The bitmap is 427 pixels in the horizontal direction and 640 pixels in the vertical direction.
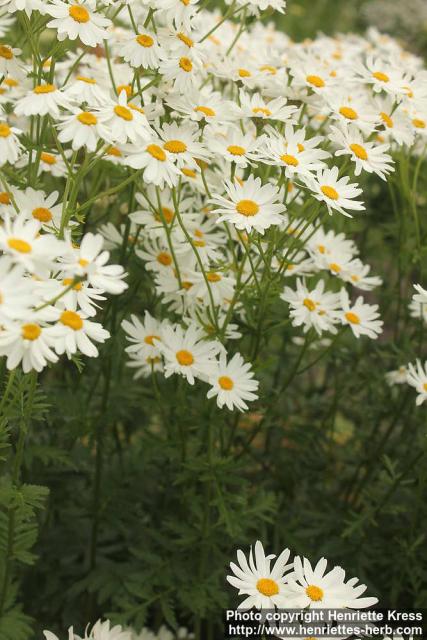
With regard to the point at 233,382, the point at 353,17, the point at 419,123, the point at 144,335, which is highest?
the point at 353,17

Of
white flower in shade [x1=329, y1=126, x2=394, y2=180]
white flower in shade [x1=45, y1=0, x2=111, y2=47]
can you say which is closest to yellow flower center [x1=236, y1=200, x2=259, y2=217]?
white flower in shade [x1=329, y1=126, x2=394, y2=180]

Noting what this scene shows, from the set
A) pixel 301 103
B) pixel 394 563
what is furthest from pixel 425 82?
pixel 394 563

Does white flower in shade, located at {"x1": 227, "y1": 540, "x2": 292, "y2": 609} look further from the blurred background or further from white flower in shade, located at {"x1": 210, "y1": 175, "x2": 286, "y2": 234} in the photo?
the blurred background

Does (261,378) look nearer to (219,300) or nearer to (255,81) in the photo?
(219,300)

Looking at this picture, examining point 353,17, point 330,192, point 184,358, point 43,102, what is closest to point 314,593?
point 184,358

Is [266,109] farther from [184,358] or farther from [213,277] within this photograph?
[184,358]

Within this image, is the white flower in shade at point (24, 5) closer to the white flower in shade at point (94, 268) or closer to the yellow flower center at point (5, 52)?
the yellow flower center at point (5, 52)
